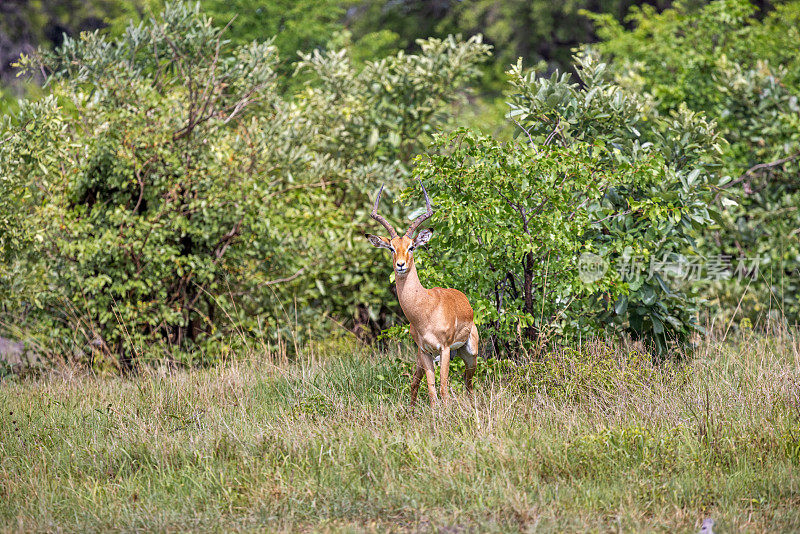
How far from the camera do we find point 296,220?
950 centimetres

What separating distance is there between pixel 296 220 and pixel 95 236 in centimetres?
222

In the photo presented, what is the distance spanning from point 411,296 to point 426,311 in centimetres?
15

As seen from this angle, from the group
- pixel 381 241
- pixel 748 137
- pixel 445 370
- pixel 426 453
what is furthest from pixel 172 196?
pixel 748 137

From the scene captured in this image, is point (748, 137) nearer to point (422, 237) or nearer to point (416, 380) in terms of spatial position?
point (422, 237)

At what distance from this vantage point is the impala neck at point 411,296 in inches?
233

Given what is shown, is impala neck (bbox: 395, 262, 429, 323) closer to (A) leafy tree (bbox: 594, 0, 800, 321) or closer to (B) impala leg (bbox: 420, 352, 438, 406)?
(B) impala leg (bbox: 420, 352, 438, 406)

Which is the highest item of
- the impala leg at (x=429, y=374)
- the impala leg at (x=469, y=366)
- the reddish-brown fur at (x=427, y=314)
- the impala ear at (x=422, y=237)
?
the impala ear at (x=422, y=237)

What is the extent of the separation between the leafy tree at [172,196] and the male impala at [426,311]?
3.14 m

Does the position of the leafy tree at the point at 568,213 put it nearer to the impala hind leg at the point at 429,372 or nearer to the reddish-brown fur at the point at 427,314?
the reddish-brown fur at the point at 427,314

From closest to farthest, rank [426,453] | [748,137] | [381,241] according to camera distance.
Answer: [426,453]
[381,241]
[748,137]

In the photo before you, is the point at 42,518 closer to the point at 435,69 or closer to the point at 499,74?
the point at 435,69

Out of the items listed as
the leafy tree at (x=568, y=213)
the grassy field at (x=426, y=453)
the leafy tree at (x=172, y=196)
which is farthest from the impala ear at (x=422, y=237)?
the leafy tree at (x=172, y=196)

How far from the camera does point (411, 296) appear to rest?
5.93 m

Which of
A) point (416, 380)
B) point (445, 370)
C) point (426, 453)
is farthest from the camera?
point (416, 380)
